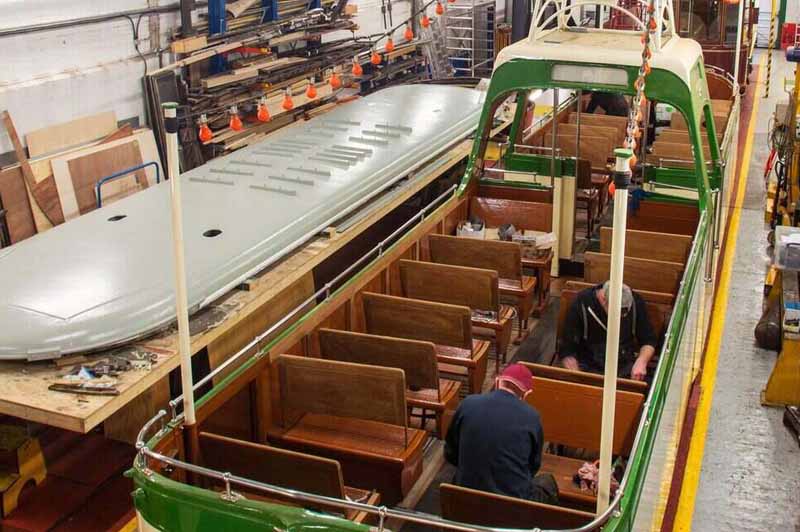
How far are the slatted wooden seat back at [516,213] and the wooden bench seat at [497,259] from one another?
1.11 m

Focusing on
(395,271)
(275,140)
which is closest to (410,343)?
(395,271)

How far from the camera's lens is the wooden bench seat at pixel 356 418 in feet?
18.3

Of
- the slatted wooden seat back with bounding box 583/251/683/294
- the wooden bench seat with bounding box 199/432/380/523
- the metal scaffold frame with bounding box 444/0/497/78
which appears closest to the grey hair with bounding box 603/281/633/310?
the slatted wooden seat back with bounding box 583/251/683/294

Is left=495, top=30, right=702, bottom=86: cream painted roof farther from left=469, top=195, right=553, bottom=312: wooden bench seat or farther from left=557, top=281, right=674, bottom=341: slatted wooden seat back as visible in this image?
left=557, top=281, right=674, bottom=341: slatted wooden seat back

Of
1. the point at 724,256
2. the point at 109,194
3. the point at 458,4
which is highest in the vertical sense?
the point at 458,4

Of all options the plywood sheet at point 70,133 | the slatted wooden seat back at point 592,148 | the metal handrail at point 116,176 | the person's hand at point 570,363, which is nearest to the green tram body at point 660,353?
the person's hand at point 570,363

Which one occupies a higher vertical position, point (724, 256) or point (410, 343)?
point (410, 343)

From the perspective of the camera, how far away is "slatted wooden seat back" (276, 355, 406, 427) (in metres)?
5.58

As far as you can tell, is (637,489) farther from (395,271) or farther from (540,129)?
(540,129)

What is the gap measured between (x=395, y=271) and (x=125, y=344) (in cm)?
219

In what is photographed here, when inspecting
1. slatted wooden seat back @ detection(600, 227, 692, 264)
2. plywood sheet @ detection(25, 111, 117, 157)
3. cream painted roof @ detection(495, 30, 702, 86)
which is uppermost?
cream painted roof @ detection(495, 30, 702, 86)

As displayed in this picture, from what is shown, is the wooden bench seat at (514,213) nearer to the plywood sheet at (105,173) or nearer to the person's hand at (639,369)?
the person's hand at (639,369)

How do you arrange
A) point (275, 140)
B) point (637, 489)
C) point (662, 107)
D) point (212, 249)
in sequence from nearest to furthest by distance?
point (637, 489)
point (212, 249)
point (275, 140)
point (662, 107)

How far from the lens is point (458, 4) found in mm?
19672
